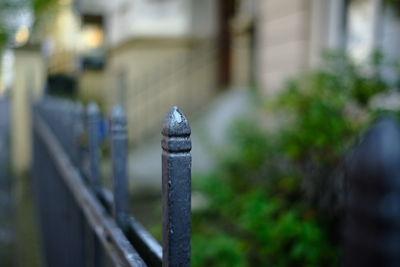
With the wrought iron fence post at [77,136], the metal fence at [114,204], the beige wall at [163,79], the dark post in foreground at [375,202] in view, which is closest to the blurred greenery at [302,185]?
the metal fence at [114,204]

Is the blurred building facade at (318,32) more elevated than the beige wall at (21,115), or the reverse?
the blurred building facade at (318,32)

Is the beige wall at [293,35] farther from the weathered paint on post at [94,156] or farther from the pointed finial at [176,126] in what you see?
the pointed finial at [176,126]

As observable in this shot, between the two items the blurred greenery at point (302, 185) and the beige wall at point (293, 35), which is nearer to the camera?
the blurred greenery at point (302, 185)

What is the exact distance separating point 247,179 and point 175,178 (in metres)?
3.79

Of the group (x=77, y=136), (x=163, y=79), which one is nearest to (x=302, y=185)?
(x=77, y=136)

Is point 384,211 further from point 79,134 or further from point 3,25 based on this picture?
point 3,25

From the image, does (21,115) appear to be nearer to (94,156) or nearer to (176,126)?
(94,156)

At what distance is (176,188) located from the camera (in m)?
0.75

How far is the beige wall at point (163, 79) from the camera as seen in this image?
29.2 feet

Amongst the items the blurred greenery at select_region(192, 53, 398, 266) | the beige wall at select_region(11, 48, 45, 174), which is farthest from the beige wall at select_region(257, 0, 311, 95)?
the beige wall at select_region(11, 48, 45, 174)

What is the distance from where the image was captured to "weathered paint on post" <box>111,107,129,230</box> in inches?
45.6

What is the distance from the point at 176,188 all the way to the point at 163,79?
8283mm

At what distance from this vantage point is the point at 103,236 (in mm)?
1143

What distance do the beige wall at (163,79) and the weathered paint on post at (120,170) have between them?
751 cm
